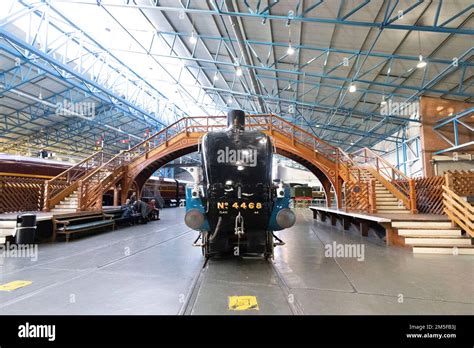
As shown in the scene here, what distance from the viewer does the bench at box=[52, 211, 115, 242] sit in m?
6.42

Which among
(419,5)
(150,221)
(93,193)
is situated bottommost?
(150,221)

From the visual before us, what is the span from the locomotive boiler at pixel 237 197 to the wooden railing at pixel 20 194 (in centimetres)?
751

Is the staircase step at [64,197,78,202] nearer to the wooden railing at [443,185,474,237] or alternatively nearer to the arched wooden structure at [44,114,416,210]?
the arched wooden structure at [44,114,416,210]

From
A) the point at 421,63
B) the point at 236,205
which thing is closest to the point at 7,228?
the point at 236,205

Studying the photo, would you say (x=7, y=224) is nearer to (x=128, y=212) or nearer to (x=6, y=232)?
(x=6, y=232)

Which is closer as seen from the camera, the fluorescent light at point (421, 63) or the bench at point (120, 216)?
the fluorescent light at point (421, 63)

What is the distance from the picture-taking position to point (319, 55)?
30.9ft

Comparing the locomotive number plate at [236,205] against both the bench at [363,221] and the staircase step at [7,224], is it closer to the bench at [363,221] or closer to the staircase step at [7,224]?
the bench at [363,221]

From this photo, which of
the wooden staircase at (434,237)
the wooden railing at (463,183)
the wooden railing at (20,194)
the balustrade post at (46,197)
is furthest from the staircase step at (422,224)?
the wooden railing at (20,194)

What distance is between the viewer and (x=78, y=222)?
24.5 feet

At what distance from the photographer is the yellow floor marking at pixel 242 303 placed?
2.48m
